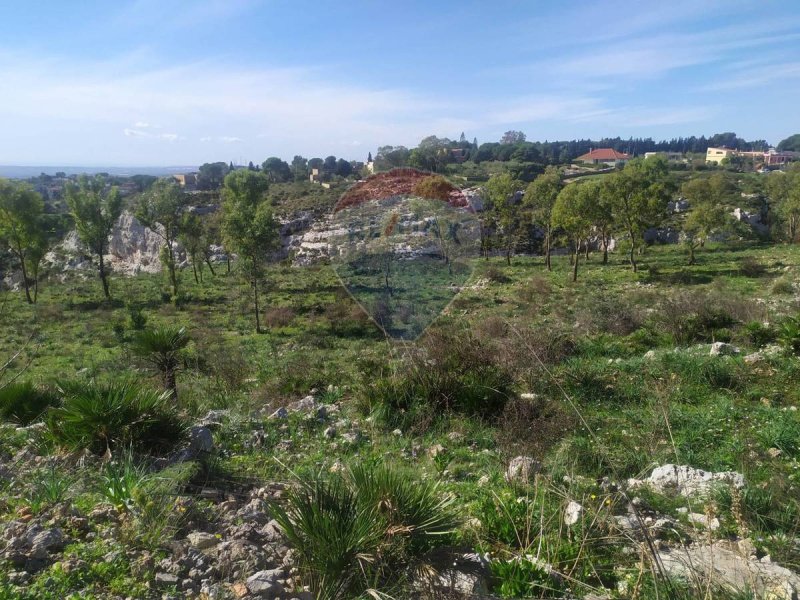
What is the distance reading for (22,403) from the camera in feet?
18.7

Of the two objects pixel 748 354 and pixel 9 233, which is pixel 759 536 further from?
pixel 9 233

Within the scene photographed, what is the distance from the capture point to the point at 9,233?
27.7 metres

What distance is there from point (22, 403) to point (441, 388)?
4.42 meters

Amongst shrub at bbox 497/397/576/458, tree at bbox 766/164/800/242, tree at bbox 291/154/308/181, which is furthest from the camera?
tree at bbox 291/154/308/181

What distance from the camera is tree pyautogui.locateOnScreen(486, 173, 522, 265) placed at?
31.2m

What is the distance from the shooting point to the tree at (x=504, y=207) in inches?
1229

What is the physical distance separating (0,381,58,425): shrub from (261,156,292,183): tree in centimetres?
7321

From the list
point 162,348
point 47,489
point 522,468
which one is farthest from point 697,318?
point 47,489

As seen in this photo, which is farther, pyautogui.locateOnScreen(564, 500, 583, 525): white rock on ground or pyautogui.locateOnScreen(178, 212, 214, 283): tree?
pyautogui.locateOnScreen(178, 212, 214, 283): tree

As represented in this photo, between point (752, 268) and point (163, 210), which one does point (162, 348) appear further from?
point (163, 210)

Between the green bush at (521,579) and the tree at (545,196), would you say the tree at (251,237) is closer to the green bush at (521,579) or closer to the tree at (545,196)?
the tree at (545,196)

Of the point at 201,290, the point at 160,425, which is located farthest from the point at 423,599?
the point at 201,290

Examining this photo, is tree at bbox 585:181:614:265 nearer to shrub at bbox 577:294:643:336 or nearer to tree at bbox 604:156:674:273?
tree at bbox 604:156:674:273

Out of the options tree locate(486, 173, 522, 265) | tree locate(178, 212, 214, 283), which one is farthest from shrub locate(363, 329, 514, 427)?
tree locate(178, 212, 214, 283)
